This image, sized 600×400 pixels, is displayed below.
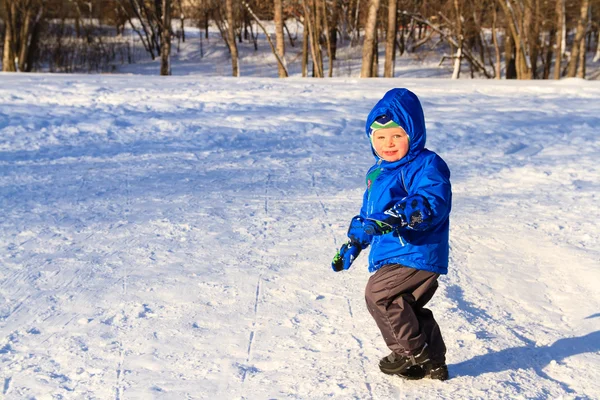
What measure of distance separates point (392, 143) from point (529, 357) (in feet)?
4.73

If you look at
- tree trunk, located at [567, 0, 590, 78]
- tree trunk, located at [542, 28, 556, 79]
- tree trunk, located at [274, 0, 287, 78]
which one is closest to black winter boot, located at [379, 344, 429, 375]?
tree trunk, located at [274, 0, 287, 78]

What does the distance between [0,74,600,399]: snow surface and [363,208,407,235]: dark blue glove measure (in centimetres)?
81

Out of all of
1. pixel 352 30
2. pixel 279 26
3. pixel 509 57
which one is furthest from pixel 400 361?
pixel 352 30

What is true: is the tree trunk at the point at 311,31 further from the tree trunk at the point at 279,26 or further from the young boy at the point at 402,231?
the young boy at the point at 402,231

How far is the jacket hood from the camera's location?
9.73 ft

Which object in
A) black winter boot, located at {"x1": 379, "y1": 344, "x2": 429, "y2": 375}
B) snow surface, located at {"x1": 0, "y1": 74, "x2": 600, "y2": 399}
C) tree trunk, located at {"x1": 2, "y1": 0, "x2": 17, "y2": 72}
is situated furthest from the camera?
tree trunk, located at {"x1": 2, "y1": 0, "x2": 17, "y2": 72}

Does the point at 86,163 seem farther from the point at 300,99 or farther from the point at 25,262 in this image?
the point at 300,99

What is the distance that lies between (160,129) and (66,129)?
120 cm

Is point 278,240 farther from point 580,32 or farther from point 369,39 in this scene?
point 580,32

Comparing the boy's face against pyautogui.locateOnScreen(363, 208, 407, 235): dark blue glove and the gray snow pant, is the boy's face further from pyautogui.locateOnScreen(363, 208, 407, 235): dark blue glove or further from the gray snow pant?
the gray snow pant

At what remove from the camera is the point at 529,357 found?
362cm

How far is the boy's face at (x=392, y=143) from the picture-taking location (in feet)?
9.84

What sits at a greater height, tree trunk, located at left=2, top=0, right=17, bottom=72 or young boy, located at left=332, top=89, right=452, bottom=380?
tree trunk, located at left=2, top=0, right=17, bottom=72

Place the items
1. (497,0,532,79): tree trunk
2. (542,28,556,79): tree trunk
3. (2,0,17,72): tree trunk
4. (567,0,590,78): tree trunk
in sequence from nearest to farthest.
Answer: (497,0,532,79): tree trunk < (567,0,590,78): tree trunk < (2,0,17,72): tree trunk < (542,28,556,79): tree trunk
